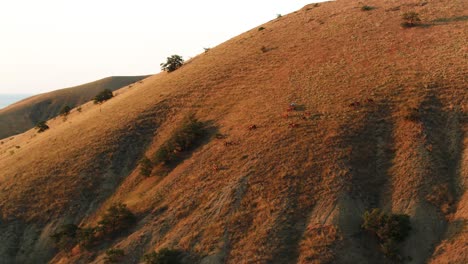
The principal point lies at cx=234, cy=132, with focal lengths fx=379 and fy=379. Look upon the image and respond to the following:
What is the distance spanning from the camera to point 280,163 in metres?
37.0

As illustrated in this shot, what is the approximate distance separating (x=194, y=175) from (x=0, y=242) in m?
19.8

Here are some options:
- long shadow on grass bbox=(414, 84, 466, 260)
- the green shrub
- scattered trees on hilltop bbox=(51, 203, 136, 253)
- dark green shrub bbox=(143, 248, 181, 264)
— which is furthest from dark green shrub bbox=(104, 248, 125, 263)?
long shadow on grass bbox=(414, 84, 466, 260)

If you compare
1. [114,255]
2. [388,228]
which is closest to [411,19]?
[388,228]

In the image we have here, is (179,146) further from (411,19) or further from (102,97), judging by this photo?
(411,19)

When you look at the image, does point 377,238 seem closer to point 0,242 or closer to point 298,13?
point 0,242

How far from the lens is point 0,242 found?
36812 millimetres

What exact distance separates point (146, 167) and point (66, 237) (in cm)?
1050

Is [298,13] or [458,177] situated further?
[298,13]

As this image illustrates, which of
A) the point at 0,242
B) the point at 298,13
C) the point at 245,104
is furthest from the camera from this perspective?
the point at 298,13

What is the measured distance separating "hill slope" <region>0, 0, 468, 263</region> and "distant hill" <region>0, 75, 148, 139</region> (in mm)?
85128

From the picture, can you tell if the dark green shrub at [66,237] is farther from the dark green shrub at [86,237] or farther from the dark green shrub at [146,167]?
the dark green shrub at [146,167]

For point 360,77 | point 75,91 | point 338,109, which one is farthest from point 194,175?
point 75,91

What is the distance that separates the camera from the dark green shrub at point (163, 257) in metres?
29.8

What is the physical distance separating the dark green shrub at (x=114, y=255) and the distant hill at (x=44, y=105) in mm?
100707
